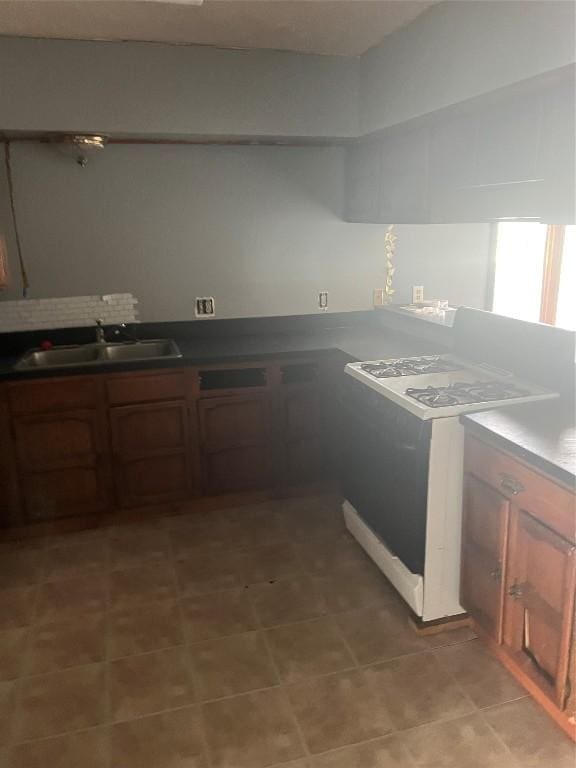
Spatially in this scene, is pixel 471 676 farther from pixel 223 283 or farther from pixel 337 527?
pixel 223 283

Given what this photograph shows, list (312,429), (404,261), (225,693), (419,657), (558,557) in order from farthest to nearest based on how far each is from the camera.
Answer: (404,261) < (312,429) < (419,657) < (225,693) < (558,557)

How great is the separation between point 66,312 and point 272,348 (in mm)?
1175

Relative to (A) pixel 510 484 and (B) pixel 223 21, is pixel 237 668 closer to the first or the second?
(A) pixel 510 484

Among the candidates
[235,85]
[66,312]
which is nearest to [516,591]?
[235,85]

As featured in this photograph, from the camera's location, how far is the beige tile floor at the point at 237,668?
185 centimetres

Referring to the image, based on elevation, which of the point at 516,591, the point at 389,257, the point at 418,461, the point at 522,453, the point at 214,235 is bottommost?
the point at 516,591

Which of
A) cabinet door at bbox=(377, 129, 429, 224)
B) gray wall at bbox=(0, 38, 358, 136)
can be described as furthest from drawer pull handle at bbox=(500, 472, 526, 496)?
gray wall at bbox=(0, 38, 358, 136)

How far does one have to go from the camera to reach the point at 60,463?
9.97 feet

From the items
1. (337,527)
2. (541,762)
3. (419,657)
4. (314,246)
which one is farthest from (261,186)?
(541,762)

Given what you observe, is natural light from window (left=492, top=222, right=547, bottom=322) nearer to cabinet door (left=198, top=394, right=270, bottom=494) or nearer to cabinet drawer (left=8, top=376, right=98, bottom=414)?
cabinet door (left=198, top=394, right=270, bottom=494)

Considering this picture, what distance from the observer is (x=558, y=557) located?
172 centimetres

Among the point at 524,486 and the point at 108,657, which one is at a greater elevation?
the point at 524,486

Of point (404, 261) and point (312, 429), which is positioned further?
point (404, 261)

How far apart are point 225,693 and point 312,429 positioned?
157 centimetres
